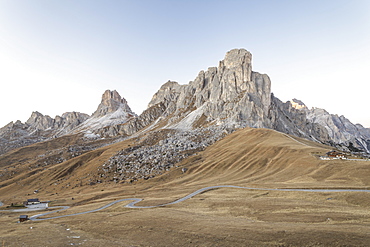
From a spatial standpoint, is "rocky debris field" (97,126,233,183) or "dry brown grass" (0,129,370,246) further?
"rocky debris field" (97,126,233,183)

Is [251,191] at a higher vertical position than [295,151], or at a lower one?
lower

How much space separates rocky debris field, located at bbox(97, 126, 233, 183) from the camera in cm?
10510

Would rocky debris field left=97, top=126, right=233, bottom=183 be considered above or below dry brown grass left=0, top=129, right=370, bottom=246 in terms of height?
above

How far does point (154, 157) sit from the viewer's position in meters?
119

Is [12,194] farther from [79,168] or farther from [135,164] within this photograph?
[135,164]

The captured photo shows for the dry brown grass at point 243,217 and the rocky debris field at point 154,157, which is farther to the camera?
the rocky debris field at point 154,157

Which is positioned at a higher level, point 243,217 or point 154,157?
point 154,157

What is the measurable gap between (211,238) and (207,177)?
6569cm

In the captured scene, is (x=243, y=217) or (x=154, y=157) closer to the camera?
(x=243, y=217)

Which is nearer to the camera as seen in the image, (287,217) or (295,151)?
(287,217)

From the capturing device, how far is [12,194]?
11212 centimetres

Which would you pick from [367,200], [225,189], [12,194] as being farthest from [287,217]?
[12,194]

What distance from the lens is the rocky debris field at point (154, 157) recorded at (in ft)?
345

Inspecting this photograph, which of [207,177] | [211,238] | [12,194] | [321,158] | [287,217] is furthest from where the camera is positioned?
[12,194]
